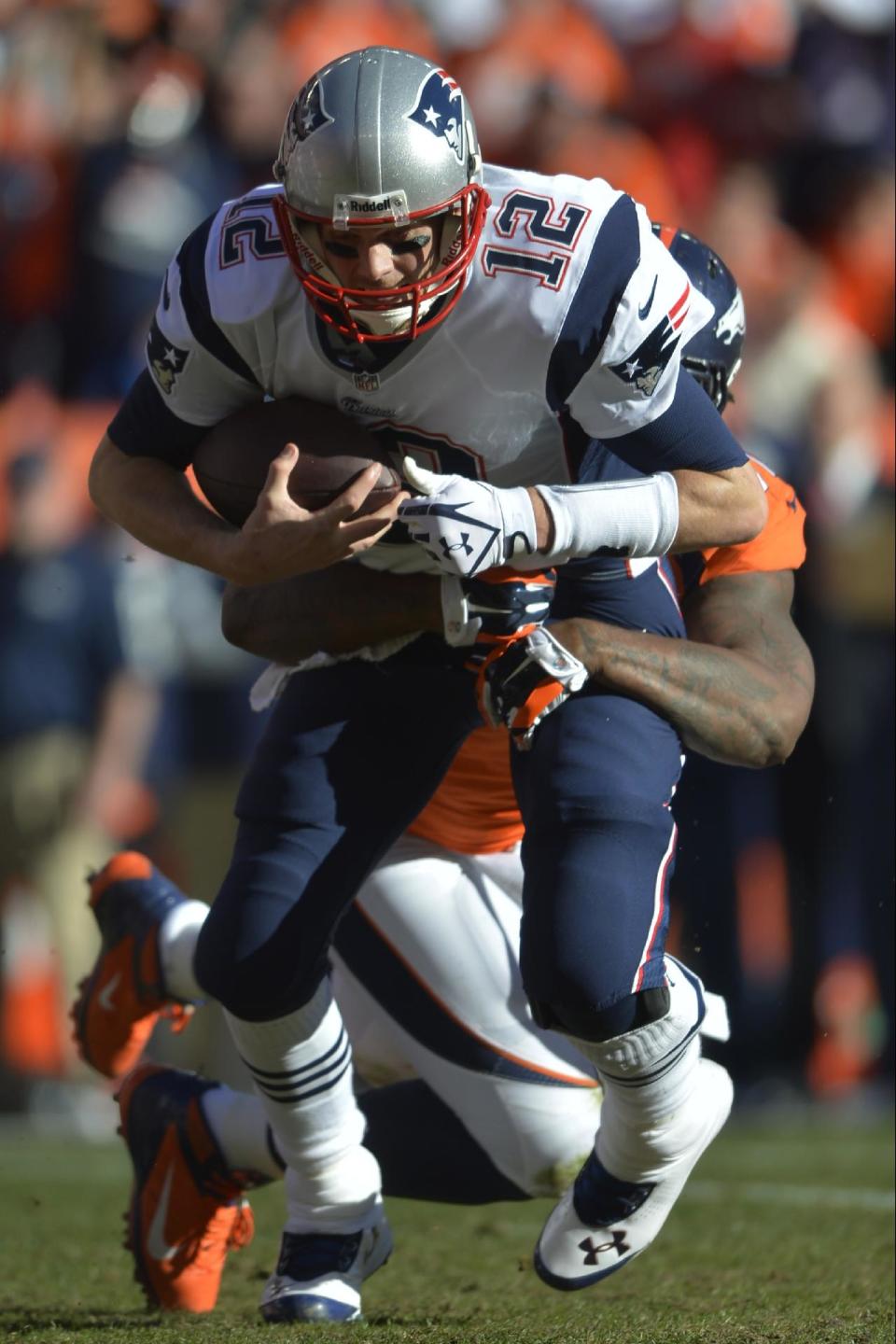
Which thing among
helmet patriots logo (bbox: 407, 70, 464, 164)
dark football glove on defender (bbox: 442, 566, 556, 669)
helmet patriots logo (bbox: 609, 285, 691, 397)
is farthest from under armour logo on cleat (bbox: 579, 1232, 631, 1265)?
helmet patriots logo (bbox: 407, 70, 464, 164)

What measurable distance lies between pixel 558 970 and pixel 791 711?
74 cm

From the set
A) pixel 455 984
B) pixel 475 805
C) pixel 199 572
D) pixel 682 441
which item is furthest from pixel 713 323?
pixel 199 572

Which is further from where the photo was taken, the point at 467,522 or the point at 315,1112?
the point at 315,1112

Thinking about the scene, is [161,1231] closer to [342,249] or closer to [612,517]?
[612,517]

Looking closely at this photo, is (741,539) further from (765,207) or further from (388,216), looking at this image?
(765,207)

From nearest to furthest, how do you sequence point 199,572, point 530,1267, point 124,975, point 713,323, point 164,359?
1. point 164,359
2. point 713,323
3. point 124,975
4. point 530,1267
5. point 199,572

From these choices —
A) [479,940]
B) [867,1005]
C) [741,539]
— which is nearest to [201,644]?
[867,1005]

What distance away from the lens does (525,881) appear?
3.40 meters

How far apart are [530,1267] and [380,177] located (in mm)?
2235

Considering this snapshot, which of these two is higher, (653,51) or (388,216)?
(388,216)

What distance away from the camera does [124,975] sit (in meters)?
4.19

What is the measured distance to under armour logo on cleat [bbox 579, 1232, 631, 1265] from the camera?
139 inches

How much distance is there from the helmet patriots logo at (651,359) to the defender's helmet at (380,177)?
0.30m

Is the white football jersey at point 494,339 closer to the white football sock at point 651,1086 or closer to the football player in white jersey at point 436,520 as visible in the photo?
the football player in white jersey at point 436,520
